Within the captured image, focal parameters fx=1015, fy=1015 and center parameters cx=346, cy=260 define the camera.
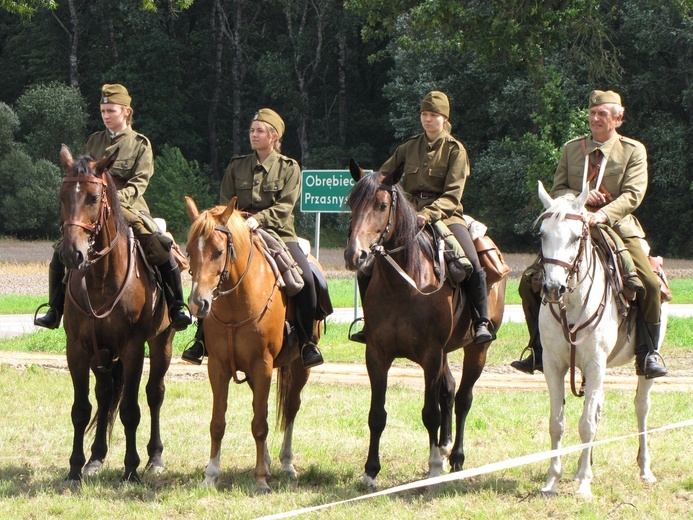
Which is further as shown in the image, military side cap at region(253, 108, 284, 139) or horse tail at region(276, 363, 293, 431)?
horse tail at region(276, 363, 293, 431)

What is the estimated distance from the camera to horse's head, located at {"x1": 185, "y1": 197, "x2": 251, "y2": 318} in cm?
773

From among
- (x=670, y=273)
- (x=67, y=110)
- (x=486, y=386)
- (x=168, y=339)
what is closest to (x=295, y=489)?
(x=168, y=339)

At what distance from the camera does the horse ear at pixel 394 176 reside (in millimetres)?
8461

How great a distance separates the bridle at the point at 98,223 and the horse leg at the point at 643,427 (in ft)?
15.6

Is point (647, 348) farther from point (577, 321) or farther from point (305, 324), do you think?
point (305, 324)

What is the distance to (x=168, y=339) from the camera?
9758 mm

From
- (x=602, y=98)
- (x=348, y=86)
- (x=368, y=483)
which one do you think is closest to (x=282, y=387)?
(x=368, y=483)

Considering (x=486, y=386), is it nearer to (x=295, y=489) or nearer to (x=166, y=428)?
(x=166, y=428)

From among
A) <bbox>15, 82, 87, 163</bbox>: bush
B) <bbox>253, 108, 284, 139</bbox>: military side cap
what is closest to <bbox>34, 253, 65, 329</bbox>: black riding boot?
<bbox>253, 108, 284, 139</bbox>: military side cap

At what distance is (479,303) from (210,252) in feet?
8.69

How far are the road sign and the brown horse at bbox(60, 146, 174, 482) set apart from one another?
8713 millimetres

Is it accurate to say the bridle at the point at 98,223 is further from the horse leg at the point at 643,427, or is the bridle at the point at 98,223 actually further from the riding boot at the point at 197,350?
the horse leg at the point at 643,427

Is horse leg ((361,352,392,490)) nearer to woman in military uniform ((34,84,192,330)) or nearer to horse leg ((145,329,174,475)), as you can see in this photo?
woman in military uniform ((34,84,192,330))

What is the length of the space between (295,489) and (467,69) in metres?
40.1
